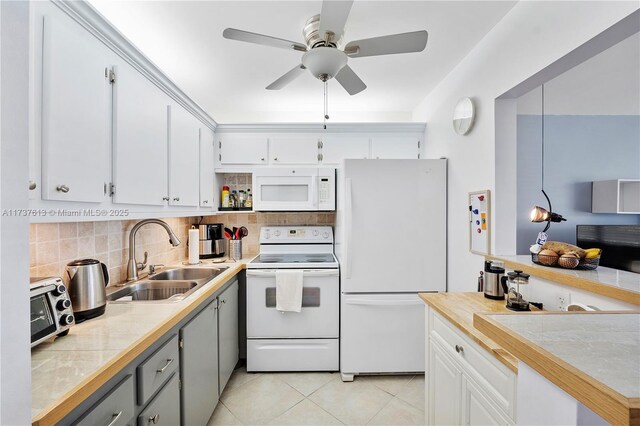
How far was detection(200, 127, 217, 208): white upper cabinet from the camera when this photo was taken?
8.18 feet

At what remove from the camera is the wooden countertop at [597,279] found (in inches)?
40.8

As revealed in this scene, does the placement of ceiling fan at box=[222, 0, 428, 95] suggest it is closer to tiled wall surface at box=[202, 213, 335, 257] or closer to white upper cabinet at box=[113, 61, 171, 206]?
white upper cabinet at box=[113, 61, 171, 206]

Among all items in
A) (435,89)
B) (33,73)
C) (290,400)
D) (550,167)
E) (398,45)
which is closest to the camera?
(33,73)

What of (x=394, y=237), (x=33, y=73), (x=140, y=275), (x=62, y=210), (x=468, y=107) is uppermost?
(x=468, y=107)

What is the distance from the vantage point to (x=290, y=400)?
2143 mm

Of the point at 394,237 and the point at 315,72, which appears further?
the point at 394,237

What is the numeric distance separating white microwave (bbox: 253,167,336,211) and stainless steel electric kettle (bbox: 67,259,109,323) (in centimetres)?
160

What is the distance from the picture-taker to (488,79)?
5.99 feet

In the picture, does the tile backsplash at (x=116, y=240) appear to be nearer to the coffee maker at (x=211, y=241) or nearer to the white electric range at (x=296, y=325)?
the coffee maker at (x=211, y=241)

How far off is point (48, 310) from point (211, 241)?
1.86 m

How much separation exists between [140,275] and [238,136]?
1.55 meters

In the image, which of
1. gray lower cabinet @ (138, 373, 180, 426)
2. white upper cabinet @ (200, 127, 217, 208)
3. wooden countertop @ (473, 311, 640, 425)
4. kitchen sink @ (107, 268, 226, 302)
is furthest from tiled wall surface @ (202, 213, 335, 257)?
wooden countertop @ (473, 311, 640, 425)

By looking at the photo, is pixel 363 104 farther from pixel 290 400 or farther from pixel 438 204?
pixel 290 400

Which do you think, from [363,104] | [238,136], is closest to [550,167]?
[363,104]
